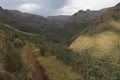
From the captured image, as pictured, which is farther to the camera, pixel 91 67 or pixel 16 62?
pixel 91 67

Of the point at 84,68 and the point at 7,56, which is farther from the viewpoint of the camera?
the point at 84,68

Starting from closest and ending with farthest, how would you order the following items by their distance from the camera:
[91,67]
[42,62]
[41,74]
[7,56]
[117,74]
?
1. [7,56]
2. [41,74]
3. [42,62]
4. [91,67]
5. [117,74]

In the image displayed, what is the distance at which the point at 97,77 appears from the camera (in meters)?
150

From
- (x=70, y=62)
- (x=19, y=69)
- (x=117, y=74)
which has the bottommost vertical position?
(x=117, y=74)

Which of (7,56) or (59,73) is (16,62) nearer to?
(7,56)

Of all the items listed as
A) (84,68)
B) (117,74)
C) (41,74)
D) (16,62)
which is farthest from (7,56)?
(117,74)

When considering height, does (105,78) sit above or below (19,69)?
below

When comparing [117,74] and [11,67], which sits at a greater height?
[11,67]

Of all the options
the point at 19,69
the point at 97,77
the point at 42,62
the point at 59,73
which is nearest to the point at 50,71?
the point at 59,73

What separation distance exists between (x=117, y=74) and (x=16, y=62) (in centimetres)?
13686

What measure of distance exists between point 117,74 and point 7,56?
139 m

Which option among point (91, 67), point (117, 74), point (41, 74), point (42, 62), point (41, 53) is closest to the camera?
point (41, 74)

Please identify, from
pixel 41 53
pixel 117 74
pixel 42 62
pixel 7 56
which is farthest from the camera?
pixel 117 74

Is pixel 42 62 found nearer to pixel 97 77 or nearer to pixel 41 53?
pixel 41 53
